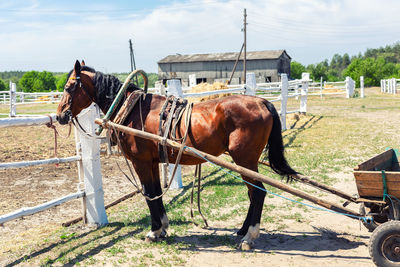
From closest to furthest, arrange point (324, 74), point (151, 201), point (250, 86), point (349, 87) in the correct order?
point (151, 201) → point (250, 86) → point (349, 87) → point (324, 74)

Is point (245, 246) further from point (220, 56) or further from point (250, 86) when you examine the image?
point (220, 56)

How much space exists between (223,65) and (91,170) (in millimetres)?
47575

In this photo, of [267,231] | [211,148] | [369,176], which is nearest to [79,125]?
[211,148]

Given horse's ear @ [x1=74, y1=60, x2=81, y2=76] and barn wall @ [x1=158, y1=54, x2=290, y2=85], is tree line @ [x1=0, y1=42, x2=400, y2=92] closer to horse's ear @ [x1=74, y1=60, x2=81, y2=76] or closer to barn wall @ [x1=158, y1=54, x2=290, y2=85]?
barn wall @ [x1=158, y1=54, x2=290, y2=85]

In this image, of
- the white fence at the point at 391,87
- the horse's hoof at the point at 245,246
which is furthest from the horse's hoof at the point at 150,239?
the white fence at the point at 391,87

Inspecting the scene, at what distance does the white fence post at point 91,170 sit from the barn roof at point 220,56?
46.4 meters

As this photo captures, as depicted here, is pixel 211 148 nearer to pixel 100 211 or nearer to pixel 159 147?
pixel 159 147

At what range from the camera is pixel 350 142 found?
9.98 m

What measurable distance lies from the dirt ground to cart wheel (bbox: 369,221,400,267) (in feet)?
0.92

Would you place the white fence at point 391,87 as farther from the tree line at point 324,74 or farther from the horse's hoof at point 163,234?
the horse's hoof at point 163,234

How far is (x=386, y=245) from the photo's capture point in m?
3.38

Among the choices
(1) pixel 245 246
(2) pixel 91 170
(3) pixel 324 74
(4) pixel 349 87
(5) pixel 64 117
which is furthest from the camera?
(3) pixel 324 74

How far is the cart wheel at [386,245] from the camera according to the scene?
3316 mm

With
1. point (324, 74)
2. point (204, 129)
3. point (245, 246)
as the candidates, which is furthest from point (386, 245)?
point (324, 74)
